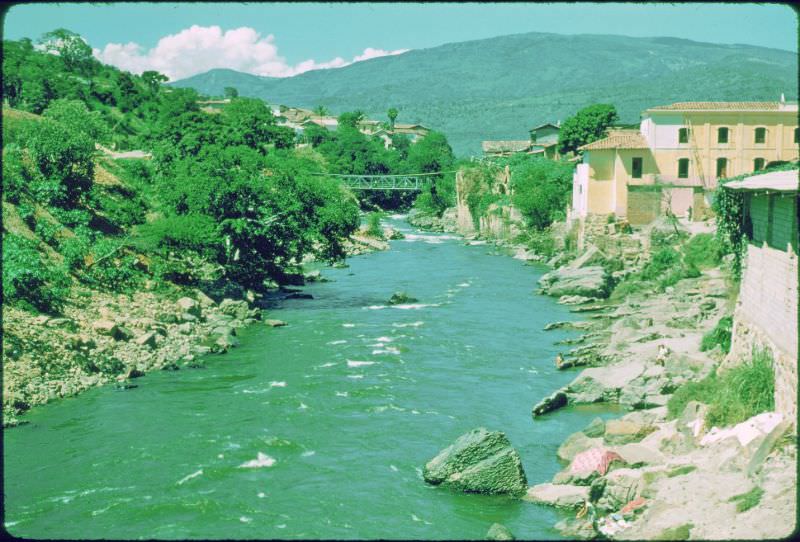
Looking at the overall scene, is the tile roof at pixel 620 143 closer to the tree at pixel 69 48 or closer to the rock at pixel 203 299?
the rock at pixel 203 299

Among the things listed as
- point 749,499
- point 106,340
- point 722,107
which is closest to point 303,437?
point 106,340

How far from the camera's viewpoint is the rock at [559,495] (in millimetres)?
15555

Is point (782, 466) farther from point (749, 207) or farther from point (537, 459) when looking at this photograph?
point (749, 207)

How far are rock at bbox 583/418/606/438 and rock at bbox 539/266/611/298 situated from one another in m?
19.3

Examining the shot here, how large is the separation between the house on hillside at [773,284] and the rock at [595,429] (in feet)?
10.7

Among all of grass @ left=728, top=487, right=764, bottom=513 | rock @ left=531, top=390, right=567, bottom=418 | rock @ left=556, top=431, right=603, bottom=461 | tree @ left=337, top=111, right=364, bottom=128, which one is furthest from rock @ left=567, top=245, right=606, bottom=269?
tree @ left=337, top=111, right=364, bottom=128

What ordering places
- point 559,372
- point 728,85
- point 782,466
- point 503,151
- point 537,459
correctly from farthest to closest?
point 728,85 → point 503,151 → point 559,372 → point 537,459 → point 782,466

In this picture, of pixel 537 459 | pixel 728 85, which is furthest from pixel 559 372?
pixel 728 85

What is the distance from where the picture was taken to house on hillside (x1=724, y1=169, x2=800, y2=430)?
14742 mm

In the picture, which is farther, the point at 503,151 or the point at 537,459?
the point at 503,151

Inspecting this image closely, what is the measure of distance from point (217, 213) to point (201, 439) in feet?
58.8

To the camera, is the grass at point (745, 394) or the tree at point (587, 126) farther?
the tree at point (587, 126)

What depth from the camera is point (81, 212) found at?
33906 millimetres

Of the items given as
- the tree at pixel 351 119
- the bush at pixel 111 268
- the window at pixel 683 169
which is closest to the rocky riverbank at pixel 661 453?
the bush at pixel 111 268
